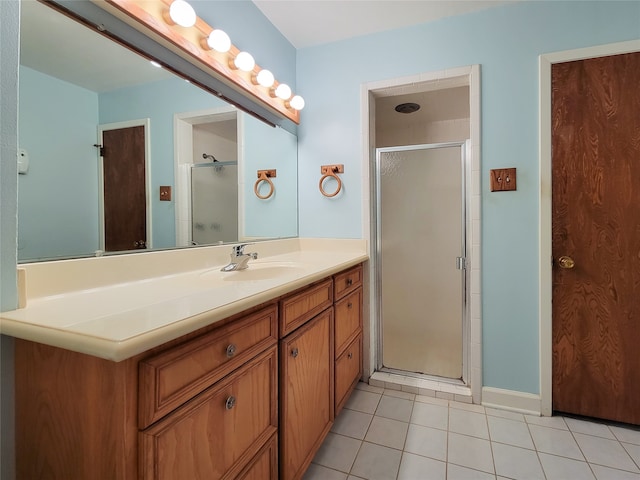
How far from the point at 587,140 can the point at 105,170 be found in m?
2.18

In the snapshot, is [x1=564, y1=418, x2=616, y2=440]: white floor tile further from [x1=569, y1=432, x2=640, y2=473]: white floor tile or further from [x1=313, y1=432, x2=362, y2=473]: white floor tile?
[x1=313, y1=432, x2=362, y2=473]: white floor tile

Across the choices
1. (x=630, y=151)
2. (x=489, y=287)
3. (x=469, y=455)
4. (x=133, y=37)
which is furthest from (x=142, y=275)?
(x=630, y=151)

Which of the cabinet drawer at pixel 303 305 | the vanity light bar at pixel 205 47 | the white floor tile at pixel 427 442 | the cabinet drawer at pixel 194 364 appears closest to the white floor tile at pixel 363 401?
the white floor tile at pixel 427 442

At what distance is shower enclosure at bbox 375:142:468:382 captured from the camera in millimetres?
2031

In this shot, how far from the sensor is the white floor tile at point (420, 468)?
1.26m

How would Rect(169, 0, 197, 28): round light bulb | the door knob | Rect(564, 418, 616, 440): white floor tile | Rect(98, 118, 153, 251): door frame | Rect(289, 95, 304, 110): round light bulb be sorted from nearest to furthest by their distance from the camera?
Rect(98, 118, 153, 251): door frame < Rect(169, 0, 197, 28): round light bulb < Rect(564, 418, 616, 440): white floor tile < the door knob < Rect(289, 95, 304, 110): round light bulb

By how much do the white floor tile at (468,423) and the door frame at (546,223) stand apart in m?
0.36

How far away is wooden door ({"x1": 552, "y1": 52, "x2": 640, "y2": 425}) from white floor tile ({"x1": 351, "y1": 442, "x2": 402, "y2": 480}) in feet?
3.35

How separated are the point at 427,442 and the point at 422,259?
1118mm

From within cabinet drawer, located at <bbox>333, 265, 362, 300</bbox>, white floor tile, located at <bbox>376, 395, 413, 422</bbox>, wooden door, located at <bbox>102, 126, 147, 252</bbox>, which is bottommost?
white floor tile, located at <bbox>376, 395, 413, 422</bbox>

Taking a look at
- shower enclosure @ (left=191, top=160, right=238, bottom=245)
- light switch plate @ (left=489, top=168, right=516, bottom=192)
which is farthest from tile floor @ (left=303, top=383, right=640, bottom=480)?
light switch plate @ (left=489, top=168, right=516, bottom=192)

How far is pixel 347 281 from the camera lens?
5.48ft

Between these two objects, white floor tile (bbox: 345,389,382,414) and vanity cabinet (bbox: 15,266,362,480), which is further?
white floor tile (bbox: 345,389,382,414)

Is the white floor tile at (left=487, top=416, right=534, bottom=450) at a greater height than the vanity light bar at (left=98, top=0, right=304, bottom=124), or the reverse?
the vanity light bar at (left=98, top=0, right=304, bottom=124)
